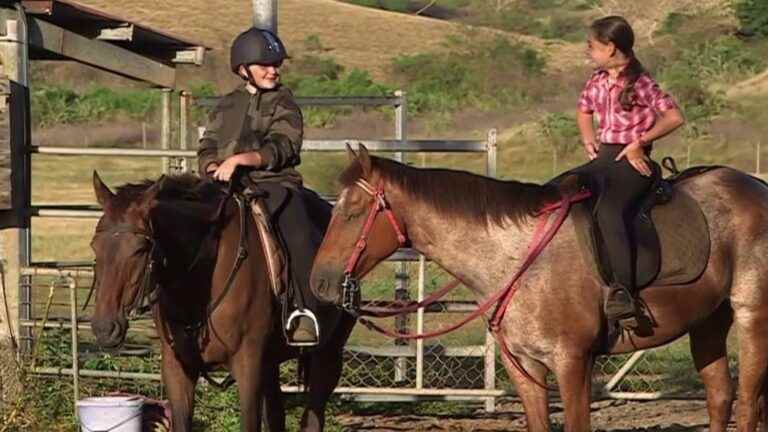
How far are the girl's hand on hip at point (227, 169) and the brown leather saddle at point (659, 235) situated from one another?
1.56 meters

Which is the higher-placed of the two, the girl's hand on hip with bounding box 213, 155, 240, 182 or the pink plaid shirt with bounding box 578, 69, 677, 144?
the pink plaid shirt with bounding box 578, 69, 677, 144

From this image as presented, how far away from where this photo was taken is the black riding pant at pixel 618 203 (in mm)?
6734

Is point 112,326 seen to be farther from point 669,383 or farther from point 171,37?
point 669,383

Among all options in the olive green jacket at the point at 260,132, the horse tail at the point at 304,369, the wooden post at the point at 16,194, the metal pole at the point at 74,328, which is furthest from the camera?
the wooden post at the point at 16,194

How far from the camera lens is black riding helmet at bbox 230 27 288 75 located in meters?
7.32

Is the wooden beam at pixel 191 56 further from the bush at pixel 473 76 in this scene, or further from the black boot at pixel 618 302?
the bush at pixel 473 76

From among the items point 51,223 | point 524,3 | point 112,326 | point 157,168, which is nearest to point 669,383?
point 112,326

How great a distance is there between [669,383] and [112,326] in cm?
664

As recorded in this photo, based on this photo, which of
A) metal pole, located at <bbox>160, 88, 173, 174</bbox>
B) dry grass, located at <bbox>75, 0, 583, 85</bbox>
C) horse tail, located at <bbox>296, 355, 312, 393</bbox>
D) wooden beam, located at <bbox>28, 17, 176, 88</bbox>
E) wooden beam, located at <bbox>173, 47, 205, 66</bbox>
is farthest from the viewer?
dry grass, located at <bbox>75, 0, 583, 85</bbox>

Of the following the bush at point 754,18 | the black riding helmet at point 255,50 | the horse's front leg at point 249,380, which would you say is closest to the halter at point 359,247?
the horse's front leg at point 249,380

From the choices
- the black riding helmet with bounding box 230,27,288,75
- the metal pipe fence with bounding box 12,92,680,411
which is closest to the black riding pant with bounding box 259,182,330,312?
the black riding helmet with bounding box 230,27,288,75

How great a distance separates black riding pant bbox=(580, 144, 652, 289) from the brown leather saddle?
0.03 m

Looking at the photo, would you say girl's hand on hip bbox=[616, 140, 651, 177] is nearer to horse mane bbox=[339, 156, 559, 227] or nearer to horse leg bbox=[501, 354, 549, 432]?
horse mane bbox=[339, 156, 559, 227]

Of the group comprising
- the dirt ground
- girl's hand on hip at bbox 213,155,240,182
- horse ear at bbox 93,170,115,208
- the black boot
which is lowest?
the dirt ground
